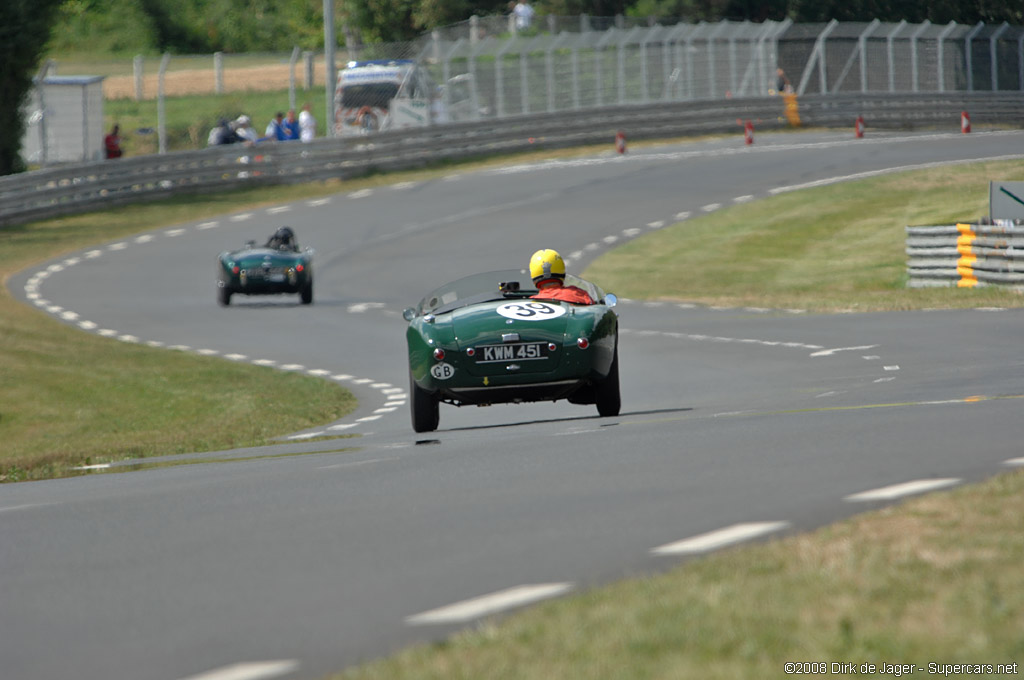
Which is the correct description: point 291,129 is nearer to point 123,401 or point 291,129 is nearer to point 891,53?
point 891,53

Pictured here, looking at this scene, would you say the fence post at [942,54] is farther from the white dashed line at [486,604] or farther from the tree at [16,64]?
the white dashed line at [486,604]

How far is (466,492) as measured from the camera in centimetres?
786

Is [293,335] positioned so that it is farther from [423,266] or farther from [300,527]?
[300,527]

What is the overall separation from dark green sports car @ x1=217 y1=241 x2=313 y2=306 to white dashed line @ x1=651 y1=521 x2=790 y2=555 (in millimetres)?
18791

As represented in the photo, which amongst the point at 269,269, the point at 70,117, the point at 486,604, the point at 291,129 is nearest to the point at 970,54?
the point at 291,129

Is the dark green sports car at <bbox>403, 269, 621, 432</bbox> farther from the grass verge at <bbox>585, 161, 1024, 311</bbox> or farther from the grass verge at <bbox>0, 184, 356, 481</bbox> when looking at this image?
the grass verge at <bbox>585, 161, 1024, 311</bbox>

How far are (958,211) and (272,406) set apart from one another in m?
19.2

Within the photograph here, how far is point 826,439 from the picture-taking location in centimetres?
904

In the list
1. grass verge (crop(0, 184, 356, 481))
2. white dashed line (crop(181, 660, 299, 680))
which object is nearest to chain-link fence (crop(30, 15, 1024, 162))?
grass verge (crop(0, 184, 356, 481))

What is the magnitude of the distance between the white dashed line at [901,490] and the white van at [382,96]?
1501 inches

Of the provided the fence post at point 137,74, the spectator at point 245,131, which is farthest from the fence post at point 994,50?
the fence post at point 137,74

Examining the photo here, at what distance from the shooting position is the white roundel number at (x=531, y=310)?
11.6 m

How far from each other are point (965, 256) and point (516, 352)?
1388 cm

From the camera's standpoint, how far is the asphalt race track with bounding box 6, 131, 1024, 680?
17.3 feet
